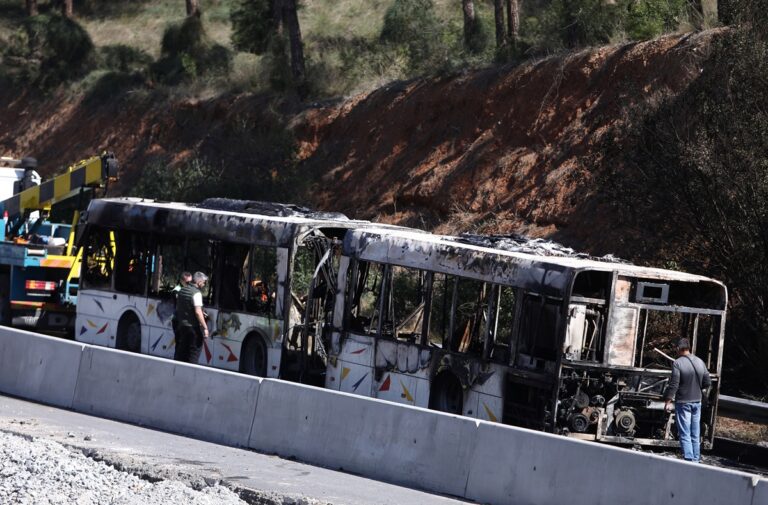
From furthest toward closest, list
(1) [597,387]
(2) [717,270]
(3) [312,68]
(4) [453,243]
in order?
(3) [312,68] → (2) [717,270] → (4) [453,243] → (1) [597,387]

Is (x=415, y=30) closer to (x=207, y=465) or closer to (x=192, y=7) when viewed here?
(x=192, y=7)

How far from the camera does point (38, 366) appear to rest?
16.8 m

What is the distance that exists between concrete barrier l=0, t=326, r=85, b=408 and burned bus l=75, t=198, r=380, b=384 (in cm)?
325

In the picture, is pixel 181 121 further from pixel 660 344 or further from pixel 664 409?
pixel 664 409

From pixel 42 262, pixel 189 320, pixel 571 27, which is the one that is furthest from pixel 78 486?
pixel 571 27

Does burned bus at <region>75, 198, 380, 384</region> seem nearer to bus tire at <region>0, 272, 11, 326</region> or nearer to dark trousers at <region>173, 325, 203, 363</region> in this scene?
dark trousers at <region>173, 325, 203, 363</region>

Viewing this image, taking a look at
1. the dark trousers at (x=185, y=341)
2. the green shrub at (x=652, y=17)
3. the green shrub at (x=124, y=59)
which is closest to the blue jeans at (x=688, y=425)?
the dark trousers at (x=185, y=341)

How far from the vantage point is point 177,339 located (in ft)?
61.0

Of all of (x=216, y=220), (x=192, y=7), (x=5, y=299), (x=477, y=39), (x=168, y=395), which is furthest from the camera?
(x=192, y=7)

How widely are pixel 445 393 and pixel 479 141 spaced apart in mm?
16164

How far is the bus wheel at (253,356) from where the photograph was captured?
1894cm

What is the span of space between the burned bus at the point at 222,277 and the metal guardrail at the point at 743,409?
5760 millimetres

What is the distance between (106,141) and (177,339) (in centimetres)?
2829

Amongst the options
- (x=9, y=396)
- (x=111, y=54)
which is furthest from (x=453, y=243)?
(x=111, y=54)
